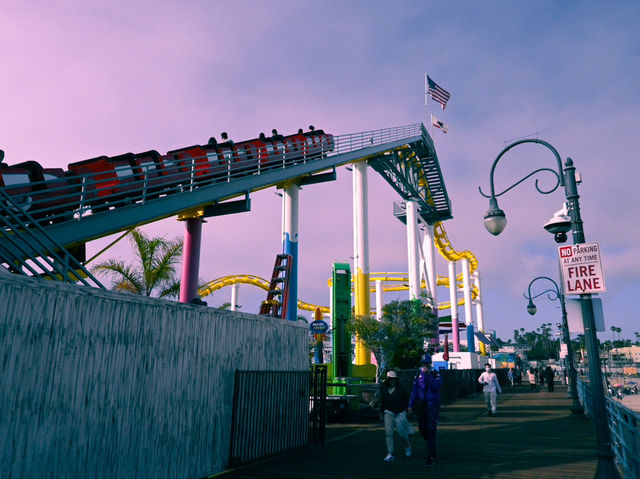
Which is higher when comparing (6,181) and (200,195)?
(200,195)

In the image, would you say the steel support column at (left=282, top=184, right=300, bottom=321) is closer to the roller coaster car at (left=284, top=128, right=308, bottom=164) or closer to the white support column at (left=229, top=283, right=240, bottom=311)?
the roller coaster car at (left=284, top=128, right=308, bottom=164)

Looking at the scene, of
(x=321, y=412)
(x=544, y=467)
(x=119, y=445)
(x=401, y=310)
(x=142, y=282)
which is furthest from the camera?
(x=401, y=310)

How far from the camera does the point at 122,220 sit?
39.5 ft

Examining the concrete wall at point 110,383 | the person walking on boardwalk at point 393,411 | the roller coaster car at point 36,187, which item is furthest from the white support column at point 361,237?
the roller coaster car at point 36,187

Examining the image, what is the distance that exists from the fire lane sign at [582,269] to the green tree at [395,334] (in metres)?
17.0

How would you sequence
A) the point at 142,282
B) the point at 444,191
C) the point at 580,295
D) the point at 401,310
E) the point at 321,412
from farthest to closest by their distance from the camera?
the point at 444,191 → the point at 401,310 → the point at 142,282 → the point at 321,412 → the point at 580,295

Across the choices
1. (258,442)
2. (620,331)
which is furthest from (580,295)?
(620,331)

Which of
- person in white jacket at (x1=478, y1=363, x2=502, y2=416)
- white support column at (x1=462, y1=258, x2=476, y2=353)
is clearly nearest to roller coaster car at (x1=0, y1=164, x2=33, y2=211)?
person in white jacket at (x1=478, y1=363, x2=502, y2=416)

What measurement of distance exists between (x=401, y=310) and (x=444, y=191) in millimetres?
19591

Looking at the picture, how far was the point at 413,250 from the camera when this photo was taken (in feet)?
121

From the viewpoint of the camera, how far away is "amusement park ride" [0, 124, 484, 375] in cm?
923

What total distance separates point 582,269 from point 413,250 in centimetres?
2892

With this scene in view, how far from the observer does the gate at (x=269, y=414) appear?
9.27m

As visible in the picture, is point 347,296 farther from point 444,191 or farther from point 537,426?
point 444,191
